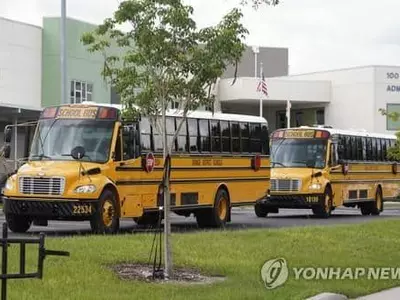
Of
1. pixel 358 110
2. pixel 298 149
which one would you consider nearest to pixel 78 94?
pixel 358 110

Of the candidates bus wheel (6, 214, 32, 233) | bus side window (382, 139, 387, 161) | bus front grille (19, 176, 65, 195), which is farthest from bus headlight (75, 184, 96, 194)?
bus side window (382, 139, 387, 161)

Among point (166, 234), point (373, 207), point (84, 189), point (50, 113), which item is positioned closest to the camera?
point (166, 234)

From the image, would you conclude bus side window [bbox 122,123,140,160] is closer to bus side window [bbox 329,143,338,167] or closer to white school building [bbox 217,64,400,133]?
bus side window [bbox 329,143,338,167]

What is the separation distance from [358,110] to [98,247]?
181 feet

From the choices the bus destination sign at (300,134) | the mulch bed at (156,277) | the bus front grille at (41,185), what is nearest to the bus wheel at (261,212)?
the bus destination sign at (300,134)

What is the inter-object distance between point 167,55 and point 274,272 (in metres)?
3.58

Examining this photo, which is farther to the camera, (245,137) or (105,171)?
(245,137)

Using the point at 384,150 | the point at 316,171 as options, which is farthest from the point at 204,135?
the point at 384,150

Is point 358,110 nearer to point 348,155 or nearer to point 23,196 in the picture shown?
point 348,155

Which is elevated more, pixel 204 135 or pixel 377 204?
pixel 204 135

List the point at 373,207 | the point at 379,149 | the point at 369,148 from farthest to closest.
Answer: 1. the point at 379,149
2. the point at 369,148
3. the point at 373,207

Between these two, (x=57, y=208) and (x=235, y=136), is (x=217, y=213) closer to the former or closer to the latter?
(x=235, y=136)

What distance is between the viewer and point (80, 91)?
180ft

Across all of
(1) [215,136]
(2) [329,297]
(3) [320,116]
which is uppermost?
(3) [320,116]
